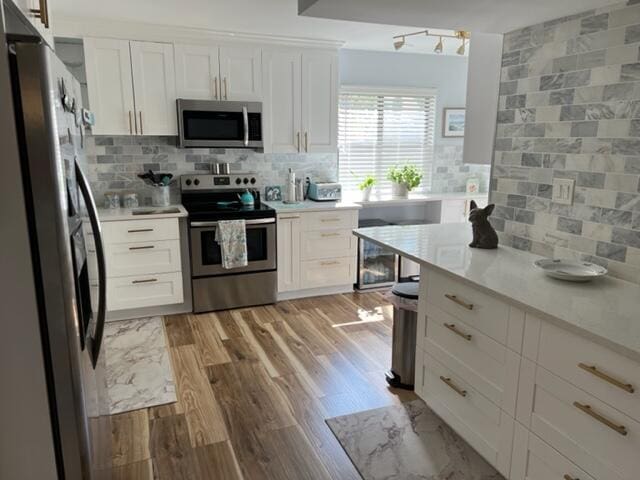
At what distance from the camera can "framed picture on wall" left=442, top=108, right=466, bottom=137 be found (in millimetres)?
5270

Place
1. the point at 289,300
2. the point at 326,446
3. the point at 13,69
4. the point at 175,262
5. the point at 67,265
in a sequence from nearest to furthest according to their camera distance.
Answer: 1. the point at 13,69
2. the point at 67,265
3. the point at 326,446
4. the point at 175,262
5. the point at 289,300

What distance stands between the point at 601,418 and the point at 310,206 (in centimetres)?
310

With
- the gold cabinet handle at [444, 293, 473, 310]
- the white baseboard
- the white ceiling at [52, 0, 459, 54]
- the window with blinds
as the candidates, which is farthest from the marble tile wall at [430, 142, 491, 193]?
the gold cabinet handle at [444, 293, 473, 310]

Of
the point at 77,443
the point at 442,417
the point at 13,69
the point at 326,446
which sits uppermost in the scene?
the point at 13,69

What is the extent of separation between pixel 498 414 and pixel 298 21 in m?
2.98

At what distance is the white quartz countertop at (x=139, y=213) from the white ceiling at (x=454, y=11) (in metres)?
2.15

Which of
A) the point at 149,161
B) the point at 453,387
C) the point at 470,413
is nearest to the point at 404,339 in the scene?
the point at 453,387

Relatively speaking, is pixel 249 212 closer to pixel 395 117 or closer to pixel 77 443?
pixel 395 117

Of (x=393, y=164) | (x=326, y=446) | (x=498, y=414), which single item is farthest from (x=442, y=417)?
(x=393, y=164)

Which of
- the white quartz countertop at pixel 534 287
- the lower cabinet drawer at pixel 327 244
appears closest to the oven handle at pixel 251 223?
the lower cabinet drawer at pixel 327 244

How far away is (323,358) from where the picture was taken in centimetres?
323

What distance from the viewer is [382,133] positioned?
5.08 meters

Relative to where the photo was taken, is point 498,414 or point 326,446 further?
point 326,446

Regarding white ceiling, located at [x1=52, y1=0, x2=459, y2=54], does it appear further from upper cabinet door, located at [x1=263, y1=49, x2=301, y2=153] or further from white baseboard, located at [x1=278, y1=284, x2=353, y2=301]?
white baseboard, located at [x1=278, y1=284, x2=353, y2=301]
